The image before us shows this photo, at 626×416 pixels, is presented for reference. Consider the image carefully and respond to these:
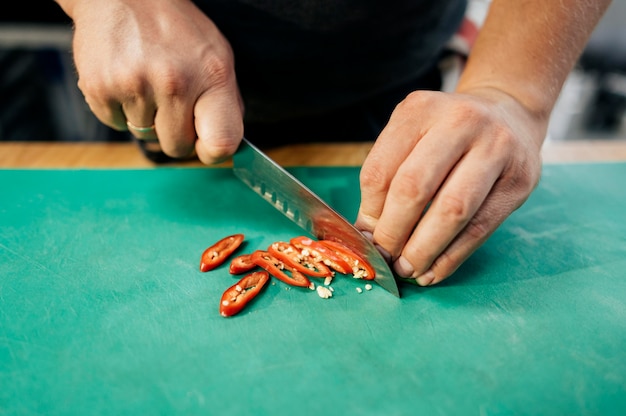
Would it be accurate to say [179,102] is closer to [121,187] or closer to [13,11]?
[121,187]

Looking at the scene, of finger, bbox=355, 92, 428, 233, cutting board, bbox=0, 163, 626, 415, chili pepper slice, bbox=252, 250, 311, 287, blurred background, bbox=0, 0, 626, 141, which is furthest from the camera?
blurred background, bbox=0, 0, 626, 141

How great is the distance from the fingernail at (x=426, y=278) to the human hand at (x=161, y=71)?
1.69ft

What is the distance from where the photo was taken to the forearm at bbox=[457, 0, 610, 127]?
1.11 m

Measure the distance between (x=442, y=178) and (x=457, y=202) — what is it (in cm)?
5

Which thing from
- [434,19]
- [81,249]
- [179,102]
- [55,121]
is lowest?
[55,121]

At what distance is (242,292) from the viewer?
101cm

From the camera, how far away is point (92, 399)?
81cm

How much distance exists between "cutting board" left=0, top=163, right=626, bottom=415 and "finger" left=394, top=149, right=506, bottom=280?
0.16 meters

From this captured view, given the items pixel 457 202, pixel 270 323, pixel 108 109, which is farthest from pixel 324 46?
pixel 270 323

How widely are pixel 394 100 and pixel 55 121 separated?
1815 mm

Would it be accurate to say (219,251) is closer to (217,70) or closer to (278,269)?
(278,269)

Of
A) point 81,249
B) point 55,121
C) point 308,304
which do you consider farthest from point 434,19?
point 55,121

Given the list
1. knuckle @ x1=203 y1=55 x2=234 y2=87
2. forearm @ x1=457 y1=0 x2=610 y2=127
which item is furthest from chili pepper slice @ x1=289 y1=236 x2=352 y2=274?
forearm @ x1=457 y1=0 x2=610 y2=127

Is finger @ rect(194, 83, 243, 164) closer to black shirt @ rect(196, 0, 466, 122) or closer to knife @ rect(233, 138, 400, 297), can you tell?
knife @ rect(233, 138, 400, 297)
